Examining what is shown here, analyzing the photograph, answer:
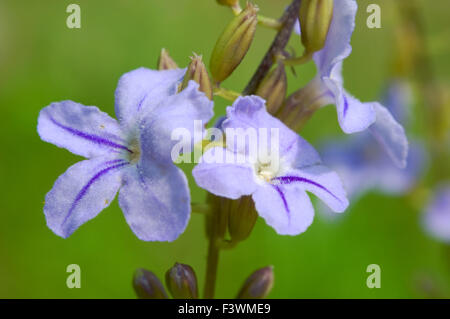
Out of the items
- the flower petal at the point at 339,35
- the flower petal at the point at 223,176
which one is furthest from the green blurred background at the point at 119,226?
the flower petal at the point at 223,176

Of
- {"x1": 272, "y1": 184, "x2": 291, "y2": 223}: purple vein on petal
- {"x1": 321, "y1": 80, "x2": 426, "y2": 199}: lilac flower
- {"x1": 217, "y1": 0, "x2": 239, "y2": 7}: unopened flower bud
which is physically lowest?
{"x1": 272, "y1": 184, "x2": 291, "y2": 223}: purple vein on petal

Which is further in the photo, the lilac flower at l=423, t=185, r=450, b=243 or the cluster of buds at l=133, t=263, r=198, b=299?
the lilac flower at l=423, t=185, r=450, b=243

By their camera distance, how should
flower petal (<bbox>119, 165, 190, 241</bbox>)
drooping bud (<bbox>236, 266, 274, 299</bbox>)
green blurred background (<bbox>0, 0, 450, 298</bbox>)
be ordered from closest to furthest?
flower petal (<bbox>119, 165, 190, 241</bbox>), drooping bud (<bbox>236, 266, 274, 299</bbox>), green blurred background (<bbox>0, 0, 450, 298</bbox>)

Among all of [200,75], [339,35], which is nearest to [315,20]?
[339,35]

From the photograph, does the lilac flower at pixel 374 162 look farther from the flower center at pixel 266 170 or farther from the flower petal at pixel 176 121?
the flower petal at pixel 176 121

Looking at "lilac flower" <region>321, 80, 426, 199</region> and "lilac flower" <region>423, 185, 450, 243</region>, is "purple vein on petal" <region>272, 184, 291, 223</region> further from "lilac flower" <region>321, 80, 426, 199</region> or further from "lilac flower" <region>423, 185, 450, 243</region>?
"lilac flower" <region>423, 185, 450, 243</region>

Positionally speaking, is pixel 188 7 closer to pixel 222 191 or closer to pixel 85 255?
pixel 85 255

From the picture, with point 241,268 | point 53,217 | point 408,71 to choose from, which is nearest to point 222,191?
point 53,217

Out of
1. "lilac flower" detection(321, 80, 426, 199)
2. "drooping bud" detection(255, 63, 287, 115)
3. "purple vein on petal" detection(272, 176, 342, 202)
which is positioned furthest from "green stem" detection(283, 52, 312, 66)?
"lilac flower" detection(321, 80, 426, 199)
